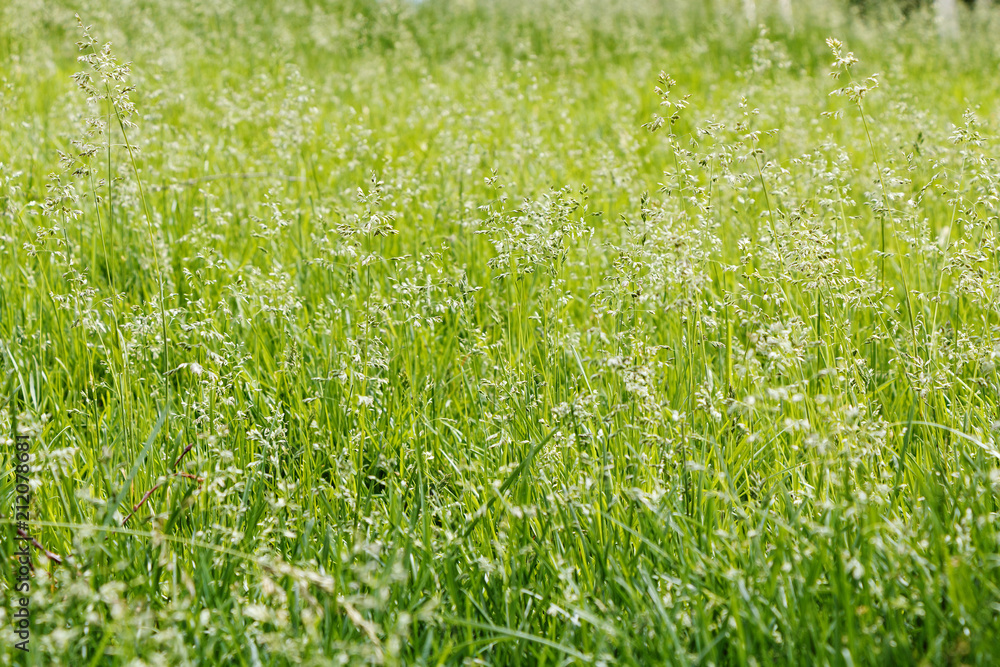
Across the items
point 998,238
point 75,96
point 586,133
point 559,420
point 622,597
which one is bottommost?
→ point 622,597

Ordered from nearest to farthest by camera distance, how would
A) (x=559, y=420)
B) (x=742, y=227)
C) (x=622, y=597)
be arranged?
(x=622, y=597) → (x=559, y=420) → (x=742, y=227)

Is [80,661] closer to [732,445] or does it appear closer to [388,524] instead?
[388,524]

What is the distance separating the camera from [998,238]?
3.01 m

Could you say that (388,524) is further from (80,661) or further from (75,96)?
(75,96)

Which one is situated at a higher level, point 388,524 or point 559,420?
point 559,420

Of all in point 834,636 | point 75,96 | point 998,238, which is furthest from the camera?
point 75,96

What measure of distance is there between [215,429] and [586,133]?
196 inches

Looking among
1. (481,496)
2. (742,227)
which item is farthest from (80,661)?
(742,227)

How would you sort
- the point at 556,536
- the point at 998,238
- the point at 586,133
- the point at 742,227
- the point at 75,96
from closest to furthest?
the point at 556,536
the point at 998,238
the point at 742,227
the point at 75,96
the point at 586,133

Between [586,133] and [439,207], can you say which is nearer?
[439,207]

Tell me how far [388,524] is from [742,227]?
2.98 metres

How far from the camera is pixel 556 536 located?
205 centimetres

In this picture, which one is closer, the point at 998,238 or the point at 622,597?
the point at 622,597

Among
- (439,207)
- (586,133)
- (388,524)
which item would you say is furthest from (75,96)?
(388,524)
